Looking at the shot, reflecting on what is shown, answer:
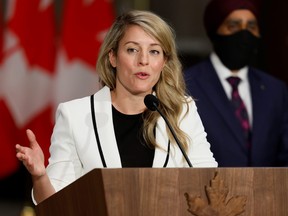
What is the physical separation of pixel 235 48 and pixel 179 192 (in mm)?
2626

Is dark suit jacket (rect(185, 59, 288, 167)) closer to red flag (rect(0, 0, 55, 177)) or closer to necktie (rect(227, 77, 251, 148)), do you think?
necktie (rect(227, 77, 251, 148))

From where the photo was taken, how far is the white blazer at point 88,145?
3.54 m

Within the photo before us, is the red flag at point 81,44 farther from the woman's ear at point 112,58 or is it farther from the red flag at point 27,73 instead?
the woman's ear at point 112,58

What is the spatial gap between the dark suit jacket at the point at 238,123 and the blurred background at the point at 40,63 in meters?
1.21

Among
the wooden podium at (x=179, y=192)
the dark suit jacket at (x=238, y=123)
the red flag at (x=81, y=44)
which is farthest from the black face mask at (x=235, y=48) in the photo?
the wooden podium at (x=179, y=192)

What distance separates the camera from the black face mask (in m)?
5.48

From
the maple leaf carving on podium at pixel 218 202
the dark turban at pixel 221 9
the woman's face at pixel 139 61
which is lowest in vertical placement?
the maple leaf carving on podium at pixel 218 202

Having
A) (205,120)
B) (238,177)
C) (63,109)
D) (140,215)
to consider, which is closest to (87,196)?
(140,215)

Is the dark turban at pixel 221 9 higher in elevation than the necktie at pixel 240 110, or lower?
higher

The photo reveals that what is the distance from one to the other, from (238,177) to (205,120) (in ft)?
7.08

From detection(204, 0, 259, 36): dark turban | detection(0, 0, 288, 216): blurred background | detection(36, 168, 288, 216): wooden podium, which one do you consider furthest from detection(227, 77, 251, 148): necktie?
detection(36, 168, 288, 216): wooden podium

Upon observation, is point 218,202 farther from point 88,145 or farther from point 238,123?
point 238,123

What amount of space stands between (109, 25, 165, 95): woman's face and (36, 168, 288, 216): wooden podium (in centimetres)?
70

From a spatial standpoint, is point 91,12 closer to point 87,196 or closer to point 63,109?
point 63,109
